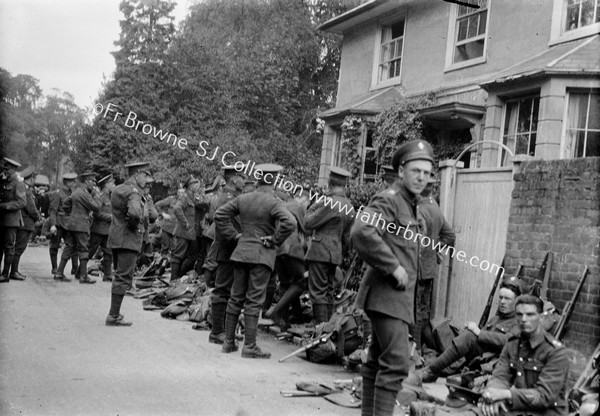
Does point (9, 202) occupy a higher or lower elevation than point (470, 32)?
lower

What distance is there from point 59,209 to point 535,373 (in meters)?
11.3

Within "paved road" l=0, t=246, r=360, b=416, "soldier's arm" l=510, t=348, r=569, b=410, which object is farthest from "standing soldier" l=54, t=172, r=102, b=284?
"soldier's arm" l=510, t=348, r=569, b=410

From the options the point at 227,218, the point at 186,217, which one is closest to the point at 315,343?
the point at 227,218

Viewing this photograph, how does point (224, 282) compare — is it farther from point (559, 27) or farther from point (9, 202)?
point (559, 27)

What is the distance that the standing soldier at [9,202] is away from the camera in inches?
452

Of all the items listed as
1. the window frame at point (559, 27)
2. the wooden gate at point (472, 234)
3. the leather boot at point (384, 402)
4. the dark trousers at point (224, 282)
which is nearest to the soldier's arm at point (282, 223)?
the dark trousers at point (224, 282)

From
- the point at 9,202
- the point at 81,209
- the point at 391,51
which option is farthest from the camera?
the point at 391,51

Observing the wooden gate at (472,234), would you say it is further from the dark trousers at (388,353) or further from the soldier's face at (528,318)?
the dark trousers at (388,353)

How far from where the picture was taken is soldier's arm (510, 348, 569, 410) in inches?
196

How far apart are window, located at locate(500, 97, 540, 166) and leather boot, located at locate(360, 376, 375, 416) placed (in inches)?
349

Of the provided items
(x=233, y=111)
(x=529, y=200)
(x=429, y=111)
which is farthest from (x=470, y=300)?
(x=233, y=111)

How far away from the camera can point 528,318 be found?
5215 millimetres

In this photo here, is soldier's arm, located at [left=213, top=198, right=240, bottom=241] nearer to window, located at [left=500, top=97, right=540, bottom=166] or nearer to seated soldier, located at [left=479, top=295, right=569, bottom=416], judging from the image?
seated soldier, located at [left=479, top=295, right=569, bottom=416]

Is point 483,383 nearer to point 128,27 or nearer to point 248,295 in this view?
point 248,295
